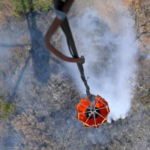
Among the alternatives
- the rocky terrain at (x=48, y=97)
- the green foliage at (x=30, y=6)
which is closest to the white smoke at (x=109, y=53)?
the rocky terrain at (x=48, y=97)

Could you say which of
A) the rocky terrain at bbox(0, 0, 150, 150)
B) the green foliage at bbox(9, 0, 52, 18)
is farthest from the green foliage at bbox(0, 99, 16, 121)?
the green foliage at bbox(9, 0, 52, 18)

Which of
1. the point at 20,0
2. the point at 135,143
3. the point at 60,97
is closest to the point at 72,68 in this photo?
the point at 60,97

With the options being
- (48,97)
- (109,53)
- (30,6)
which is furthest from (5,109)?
(109,53)

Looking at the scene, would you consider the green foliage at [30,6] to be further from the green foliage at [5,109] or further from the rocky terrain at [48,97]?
the green foliage at [5,109]

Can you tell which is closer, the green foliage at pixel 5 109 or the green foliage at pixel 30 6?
the green foliage at pixel 30 6

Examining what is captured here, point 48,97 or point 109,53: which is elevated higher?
point 109,53

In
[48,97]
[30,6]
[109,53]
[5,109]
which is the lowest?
[5,109]

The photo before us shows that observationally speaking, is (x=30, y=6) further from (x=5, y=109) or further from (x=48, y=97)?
(x=5, y=109)

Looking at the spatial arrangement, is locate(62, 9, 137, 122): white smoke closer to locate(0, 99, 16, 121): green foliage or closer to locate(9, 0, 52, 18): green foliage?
locate(9, 0, 52, 18): green foliage

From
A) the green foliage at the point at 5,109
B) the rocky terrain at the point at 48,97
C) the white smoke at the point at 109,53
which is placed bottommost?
the green foliage at the point at 5,109
